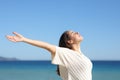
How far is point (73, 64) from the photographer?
16.8 ft

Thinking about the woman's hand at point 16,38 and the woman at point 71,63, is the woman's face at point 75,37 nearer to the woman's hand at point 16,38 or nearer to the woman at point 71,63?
the woman at point 71,63

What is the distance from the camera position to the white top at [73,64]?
16.7 ft

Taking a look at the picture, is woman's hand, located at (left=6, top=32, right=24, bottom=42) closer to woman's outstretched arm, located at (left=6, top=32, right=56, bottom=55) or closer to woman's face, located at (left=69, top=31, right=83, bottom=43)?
woman's outstretched arm, located at (left=6, top=32, right=56, bottom=55)

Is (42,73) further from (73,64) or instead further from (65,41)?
(73,64)

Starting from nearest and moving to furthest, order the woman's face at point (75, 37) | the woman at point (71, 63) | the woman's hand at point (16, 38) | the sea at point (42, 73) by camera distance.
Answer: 1. the woman's hand at point (16, 38)
2. the woman at point (71, 63)
3. the woman's face at point (75, 37)
4. the sea at point (42, 73)

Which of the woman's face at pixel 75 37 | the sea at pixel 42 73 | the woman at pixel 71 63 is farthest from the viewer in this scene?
the sea at pixel 42 73

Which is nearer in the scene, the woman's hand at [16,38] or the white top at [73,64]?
the woman's hand at [16,38]

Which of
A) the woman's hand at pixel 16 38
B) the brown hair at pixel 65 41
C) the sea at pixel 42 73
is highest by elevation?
the woman's hand at pixel 16 38

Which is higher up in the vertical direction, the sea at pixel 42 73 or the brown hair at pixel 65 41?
the brown hair at pixel 65 41

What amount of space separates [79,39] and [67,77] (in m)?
0.43

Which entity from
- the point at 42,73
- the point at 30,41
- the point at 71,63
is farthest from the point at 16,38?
the point at 42,73

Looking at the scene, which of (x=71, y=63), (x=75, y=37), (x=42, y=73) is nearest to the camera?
(x=71, y=63)

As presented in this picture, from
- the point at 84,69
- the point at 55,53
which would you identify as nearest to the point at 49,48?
the point at 55,53

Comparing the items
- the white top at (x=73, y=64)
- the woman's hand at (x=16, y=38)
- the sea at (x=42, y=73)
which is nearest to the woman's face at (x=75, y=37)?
the white top at (x=73, y=64)
